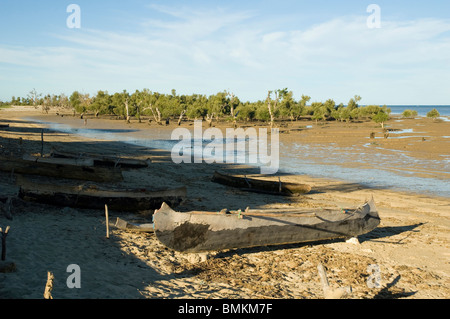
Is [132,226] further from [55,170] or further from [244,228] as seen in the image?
[55,170]

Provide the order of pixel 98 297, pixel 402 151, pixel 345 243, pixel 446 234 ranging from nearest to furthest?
1. pixel 98 297
2. pixel 345 243
3. pixel 446 234
4. pixel 402 151

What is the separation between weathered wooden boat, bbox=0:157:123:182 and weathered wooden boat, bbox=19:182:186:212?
3998mm

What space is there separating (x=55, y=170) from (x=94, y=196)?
5070 mm

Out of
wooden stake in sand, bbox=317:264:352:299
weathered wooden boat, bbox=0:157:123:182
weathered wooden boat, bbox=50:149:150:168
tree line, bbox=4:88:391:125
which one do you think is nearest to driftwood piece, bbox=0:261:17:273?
wooden stake in sand, bbox=317:264:352:299

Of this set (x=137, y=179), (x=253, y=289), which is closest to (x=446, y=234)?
(x=253, y=289)

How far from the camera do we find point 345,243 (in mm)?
11031

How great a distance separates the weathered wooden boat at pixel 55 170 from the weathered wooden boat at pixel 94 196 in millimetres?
3998

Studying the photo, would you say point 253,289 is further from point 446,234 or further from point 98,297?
point 446,234

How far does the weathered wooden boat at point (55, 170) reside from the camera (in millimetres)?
15291

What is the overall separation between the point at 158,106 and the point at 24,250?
192 ft

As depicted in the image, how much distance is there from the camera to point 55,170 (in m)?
15.7

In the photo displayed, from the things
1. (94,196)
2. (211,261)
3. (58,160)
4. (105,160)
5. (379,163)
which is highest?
(58,160)

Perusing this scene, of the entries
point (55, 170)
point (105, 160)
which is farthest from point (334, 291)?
point (105, 160)
